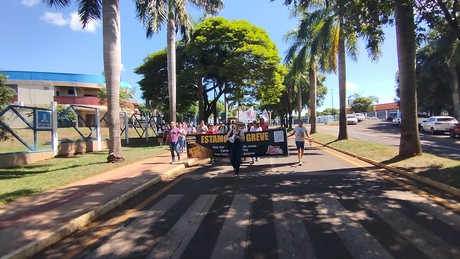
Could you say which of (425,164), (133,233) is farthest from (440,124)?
(133,233)

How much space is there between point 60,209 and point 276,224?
4290 millimetres

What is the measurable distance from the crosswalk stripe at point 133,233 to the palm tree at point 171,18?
1283 cm

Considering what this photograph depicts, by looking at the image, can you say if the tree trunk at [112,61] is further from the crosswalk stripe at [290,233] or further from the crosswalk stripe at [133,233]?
the crosswalk stripe at [290,233]

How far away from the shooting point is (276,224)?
652cm

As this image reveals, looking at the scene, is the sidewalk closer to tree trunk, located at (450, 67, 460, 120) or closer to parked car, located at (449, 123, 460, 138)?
parked car, located at (449, 123, 460, 138)

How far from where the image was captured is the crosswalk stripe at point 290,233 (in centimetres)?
517

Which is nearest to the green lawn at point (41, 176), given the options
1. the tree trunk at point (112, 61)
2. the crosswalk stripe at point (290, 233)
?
the tree trunk at point (112, 61)

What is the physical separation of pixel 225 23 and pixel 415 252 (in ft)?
106

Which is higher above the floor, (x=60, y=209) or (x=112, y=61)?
(x=112, y=61)

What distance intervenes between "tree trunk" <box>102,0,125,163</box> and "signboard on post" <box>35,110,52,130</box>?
359cm

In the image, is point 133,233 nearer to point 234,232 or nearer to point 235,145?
point 234,232

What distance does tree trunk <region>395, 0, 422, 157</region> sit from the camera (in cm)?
1320

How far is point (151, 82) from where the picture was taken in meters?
36.8

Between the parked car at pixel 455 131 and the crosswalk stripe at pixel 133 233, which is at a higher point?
the parked car at pixel 455 131
